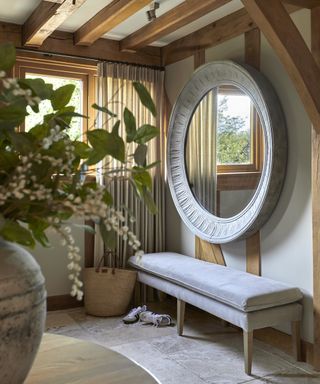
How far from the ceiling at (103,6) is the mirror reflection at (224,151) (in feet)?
1.83

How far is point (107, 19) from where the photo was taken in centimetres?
329

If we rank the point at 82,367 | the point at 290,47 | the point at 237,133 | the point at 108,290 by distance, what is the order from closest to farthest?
the point at 82,367, the point at 290,47, the point at 237,133, the point at 108,290

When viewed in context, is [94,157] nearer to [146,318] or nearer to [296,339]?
[296,339]

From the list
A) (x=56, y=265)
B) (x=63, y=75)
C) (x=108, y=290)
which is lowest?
(x=108, y=290)

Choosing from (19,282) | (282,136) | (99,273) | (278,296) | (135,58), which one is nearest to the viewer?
(19,282)

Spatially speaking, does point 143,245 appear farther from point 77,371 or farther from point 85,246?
point 77,371

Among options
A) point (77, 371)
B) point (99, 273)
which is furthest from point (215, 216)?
point (77, 371)

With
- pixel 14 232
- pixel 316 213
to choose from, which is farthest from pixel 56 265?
pixel 14 232

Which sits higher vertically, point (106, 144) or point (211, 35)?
point (211, 35)

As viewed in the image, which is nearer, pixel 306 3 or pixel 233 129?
pixel 306 3

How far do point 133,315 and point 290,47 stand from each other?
2.32 metres

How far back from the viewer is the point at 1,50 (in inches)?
36.9

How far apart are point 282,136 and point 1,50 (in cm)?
233

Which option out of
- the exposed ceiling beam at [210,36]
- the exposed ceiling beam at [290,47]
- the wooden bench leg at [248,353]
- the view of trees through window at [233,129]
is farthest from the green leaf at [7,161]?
the exposed ceiling beam at [210,36]
